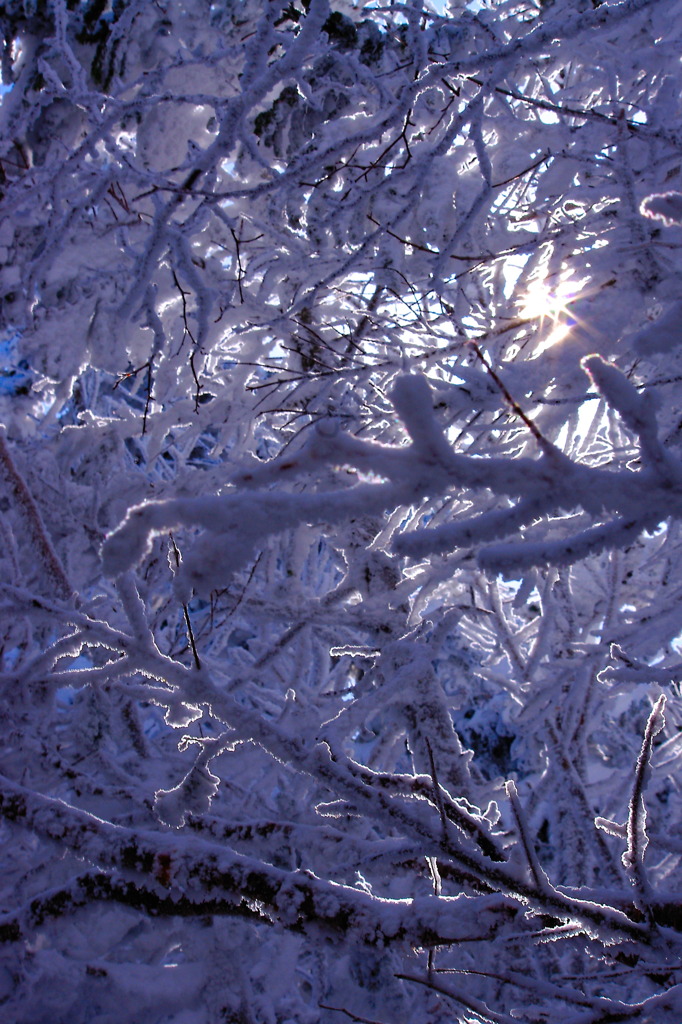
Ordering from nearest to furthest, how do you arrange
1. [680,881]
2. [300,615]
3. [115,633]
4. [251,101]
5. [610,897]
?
[610,897] → [115,633] → [251,101] → [300,615] → [680,881]

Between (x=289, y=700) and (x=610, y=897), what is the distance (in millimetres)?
1558

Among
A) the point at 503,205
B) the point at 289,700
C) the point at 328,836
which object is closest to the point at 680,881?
the point at 289,700

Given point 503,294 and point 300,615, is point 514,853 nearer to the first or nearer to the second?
point 300,615

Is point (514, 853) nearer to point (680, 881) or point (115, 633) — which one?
point (115, 633)

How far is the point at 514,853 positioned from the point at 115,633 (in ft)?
3.76

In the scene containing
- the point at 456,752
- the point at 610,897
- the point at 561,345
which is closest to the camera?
the point at 610,897

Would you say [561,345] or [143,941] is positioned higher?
[561,345]

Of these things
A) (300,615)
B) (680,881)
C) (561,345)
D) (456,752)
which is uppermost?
(561,345)

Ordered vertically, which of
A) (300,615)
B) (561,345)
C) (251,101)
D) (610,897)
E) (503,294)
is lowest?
(610,897)

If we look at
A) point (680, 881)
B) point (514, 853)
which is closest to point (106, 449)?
point (514, 853)

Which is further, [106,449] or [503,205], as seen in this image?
[106,449]

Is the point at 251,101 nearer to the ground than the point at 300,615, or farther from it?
farther from it

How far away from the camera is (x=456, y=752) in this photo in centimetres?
254

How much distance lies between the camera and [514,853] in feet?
4.58
